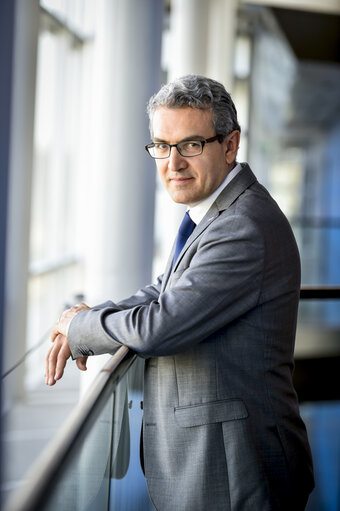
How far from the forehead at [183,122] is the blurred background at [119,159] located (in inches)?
17.6

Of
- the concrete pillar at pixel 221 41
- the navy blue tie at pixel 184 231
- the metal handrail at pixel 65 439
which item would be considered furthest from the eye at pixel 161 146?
the concrete pillar at pixel 221 41

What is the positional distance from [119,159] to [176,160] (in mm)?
2162

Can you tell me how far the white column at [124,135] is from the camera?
4.11 meters

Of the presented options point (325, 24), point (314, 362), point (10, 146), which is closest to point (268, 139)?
point (325, 24)

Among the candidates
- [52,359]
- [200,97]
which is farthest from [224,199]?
[52,359]

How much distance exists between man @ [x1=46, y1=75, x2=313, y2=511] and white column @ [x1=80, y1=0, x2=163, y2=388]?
2138 mm

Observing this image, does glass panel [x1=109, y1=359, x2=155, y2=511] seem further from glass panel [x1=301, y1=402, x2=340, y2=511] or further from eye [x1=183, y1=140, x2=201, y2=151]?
glass panel [x1=301, y1=402, x2=340, y2=511]

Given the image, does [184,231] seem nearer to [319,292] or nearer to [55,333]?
[55,333]

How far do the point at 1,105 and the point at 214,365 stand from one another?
918 millimetres

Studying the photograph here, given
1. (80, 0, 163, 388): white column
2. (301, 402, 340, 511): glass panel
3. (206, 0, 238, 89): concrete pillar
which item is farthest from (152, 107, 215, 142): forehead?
(206, 0, 238, 89): concrete pillar

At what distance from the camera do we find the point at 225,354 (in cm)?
185

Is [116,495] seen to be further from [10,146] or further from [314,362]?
[314,362]

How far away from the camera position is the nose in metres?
2.04

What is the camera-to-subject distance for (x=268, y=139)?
20.0 meters
